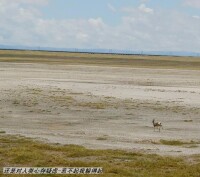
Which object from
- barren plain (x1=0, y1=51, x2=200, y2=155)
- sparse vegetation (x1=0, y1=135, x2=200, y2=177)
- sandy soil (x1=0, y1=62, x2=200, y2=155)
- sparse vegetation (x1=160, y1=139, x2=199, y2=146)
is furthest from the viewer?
sandy soil (x1=0, y1=62, x2=200, y2=155)

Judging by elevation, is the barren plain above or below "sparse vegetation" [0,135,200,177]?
below

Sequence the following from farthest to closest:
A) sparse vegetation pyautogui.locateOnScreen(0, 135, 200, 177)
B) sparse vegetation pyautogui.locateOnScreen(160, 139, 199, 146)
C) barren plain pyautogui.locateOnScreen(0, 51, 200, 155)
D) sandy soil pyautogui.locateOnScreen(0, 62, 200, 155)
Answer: sandy soil pyautogui.locateOnScreen(0, 62, 200, 155), barren plain pyautogui.locateOnScreen(0, 51, 200, 155), sparse vegetation pyautogui.locateOnScreen(160, 139, 199, 146), sparse vegetation pyautogui.locateOnScreen(0, 135, 200, 177)

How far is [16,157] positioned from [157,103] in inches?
1070

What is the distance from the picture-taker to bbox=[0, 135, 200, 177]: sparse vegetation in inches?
723

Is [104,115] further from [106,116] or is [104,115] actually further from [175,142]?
[175,142]

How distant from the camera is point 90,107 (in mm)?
41562

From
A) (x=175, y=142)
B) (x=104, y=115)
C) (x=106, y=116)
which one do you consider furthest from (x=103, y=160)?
(x=104, y=115)

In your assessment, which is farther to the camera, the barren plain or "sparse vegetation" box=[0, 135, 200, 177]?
the barren plain

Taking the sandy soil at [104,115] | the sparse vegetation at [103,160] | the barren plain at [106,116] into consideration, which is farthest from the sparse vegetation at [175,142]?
the sparse vegetation at [103,160]

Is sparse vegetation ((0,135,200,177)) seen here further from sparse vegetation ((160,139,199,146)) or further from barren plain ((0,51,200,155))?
sparse vegetation ((160,139,199,146))

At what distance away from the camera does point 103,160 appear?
20.4 m

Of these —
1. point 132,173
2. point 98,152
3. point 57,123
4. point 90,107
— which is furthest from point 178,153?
point 90,107

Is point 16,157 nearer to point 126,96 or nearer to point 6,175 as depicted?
point 6,175

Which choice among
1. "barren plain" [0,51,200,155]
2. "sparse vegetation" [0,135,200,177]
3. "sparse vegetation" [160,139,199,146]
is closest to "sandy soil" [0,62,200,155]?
"barren plain" [0,51,200,155]
